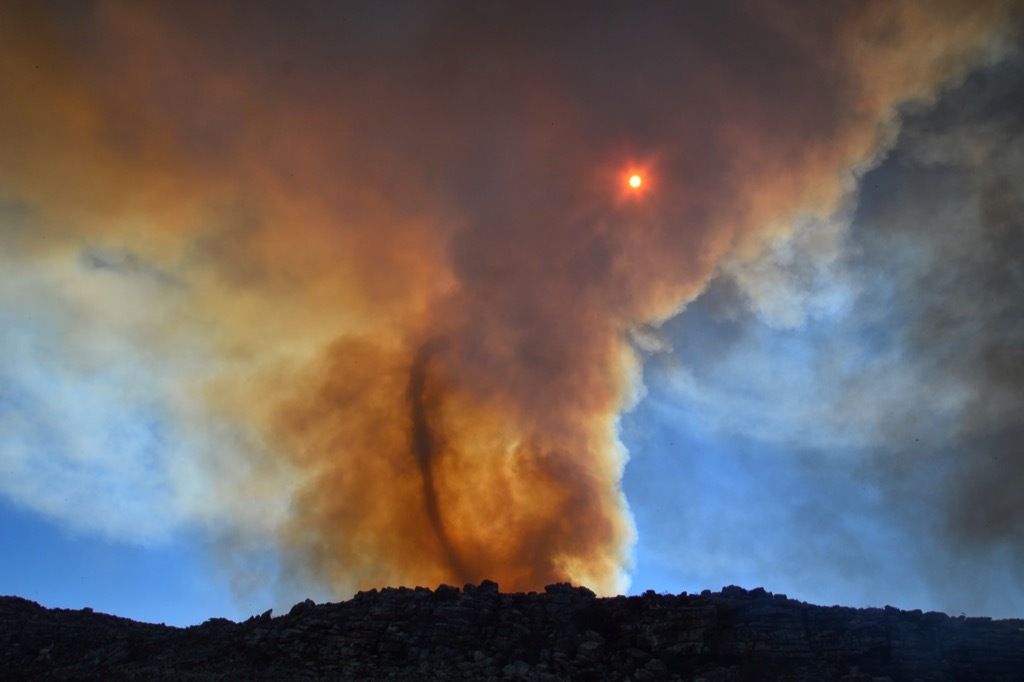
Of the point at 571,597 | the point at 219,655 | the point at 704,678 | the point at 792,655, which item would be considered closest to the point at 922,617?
the point at 792,655

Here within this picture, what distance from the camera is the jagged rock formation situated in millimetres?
48562

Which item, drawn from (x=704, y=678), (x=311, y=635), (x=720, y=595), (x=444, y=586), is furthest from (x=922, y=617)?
(x=311, y=635)

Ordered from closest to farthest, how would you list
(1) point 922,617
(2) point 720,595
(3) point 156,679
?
(3) point 156,679
(1) point 922,617
(2) point 720,595

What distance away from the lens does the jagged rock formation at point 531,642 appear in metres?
48.6

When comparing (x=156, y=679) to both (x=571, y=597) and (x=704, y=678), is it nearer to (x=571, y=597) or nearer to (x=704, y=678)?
(x=571, y=597)

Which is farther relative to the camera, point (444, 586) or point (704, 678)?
point (444, 586)

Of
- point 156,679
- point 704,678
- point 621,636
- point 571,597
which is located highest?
point 571,597

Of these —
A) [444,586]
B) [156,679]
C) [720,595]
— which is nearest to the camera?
[156,679]

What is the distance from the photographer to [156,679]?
4706cm

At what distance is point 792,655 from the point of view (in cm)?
4988

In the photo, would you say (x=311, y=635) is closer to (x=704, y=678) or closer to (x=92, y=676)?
(x=92, y=676)

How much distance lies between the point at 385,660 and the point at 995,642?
43.5 m

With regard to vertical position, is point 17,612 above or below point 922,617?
below

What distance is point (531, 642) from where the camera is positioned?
5431cm
